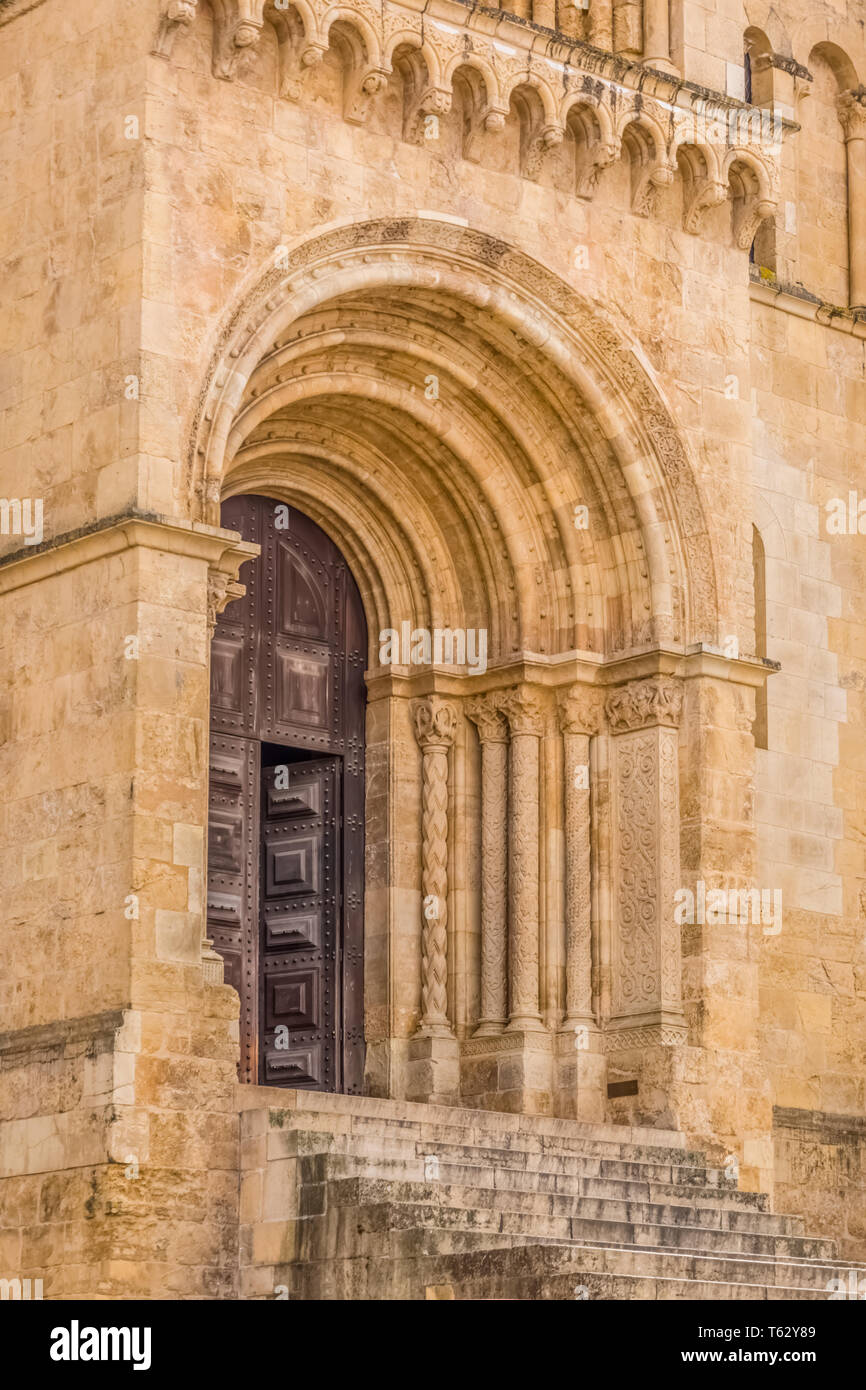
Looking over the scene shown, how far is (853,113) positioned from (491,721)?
23.7 ft

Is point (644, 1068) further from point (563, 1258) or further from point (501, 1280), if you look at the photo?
point (501, 1280)

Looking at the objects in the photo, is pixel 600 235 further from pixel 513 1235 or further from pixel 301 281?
pixel 513 1235

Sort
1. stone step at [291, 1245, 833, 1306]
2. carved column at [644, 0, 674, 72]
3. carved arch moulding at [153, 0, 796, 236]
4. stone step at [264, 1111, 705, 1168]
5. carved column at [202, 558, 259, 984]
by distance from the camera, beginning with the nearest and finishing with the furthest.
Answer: stone step at [291, 1245, 833, 1306] → stone step at [264, 1111, 705, 1168] → carved column at [202, 558, 259, 984] → carved arch moulding at [153, 0, 796, 236] → carved column at [644, 0, 674, 72]

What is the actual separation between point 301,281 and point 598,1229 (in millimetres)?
6470

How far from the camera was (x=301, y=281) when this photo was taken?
58.5 feet

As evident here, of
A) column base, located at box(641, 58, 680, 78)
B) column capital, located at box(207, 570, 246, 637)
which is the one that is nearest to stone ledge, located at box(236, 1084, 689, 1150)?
column capital, located at box(207, 570, 246, 637)

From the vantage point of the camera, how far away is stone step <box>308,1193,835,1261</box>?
1536cm

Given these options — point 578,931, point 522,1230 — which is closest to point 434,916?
→ point 578,931

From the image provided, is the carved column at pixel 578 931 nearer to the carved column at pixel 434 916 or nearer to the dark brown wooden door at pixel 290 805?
the carved column at pixel 434 916

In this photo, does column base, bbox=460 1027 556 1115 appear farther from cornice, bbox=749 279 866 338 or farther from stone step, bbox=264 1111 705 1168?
cornice, bbox=749 279 866 338

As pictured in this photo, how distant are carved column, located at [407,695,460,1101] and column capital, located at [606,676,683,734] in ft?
4.25

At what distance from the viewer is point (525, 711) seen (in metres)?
19.8

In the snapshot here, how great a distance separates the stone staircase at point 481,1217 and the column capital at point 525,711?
10.6 ft
